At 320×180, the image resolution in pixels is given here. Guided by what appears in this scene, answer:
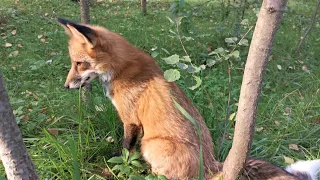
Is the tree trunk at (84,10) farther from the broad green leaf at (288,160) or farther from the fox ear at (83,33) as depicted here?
the broad green leaf at (288,160)

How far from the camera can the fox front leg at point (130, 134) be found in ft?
10.1

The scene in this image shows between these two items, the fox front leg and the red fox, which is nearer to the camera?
the red fox

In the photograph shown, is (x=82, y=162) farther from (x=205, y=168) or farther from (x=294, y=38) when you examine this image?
(x=294, y=38)

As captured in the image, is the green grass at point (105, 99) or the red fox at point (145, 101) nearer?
the red fox at point (145, 101)

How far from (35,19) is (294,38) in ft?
22.6

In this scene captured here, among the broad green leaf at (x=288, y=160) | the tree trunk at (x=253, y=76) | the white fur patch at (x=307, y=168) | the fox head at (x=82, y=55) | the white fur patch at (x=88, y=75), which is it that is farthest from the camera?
the broad green leaf at (x=288, y=160)

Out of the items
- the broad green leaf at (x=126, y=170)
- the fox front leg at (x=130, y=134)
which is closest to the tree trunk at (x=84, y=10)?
the fox front leg at (x=130, y=134)

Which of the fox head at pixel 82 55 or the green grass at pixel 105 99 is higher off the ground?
the fox head at pixel 82 55

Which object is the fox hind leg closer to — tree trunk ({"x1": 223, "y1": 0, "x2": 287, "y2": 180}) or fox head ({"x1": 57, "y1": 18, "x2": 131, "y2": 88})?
tree trunk ({"x1": 223, "y1": 0, "x2": 287, "y2": 180})

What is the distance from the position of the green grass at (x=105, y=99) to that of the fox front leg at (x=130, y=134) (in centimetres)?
25

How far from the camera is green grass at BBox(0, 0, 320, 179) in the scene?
10.1 ft

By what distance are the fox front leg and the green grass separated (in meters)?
0.25

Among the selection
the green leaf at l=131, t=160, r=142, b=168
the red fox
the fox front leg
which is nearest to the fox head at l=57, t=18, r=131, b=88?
the red fox

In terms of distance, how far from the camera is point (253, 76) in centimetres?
186
